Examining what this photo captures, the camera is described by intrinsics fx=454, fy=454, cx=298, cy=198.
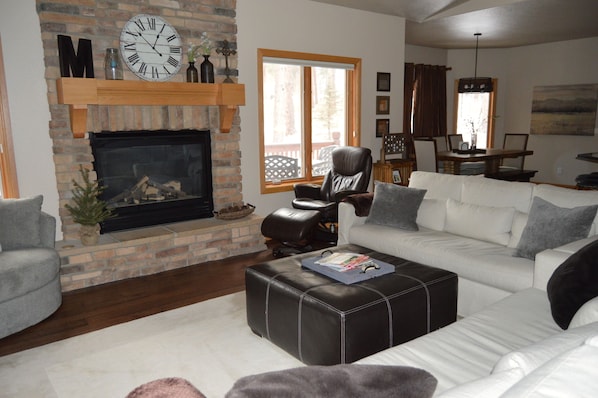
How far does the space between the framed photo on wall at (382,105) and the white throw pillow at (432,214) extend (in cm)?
264

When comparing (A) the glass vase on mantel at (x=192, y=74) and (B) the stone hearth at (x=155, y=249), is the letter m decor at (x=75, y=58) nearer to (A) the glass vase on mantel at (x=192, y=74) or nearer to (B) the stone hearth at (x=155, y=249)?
(A) the glass vase on mantel at (x=192, y=74)

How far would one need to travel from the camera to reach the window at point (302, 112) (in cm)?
539

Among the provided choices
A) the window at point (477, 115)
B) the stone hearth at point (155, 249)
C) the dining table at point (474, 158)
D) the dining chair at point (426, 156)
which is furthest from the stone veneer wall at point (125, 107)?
the window at point (477, 115)

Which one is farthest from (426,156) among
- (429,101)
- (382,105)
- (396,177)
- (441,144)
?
(429,101)

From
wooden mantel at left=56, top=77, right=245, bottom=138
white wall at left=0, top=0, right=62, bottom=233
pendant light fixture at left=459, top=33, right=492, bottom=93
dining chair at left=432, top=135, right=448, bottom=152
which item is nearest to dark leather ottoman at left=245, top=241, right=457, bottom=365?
wooden mantel at left=56, top=77, right=245, bottom=138

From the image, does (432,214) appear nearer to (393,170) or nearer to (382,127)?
(393,170)

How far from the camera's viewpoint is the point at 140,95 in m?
4.15

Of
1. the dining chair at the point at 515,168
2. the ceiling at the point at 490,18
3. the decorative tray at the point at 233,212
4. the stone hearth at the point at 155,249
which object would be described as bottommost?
the stone hearth at the point at 155,249

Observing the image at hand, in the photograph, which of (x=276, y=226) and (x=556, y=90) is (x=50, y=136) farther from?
(x=556, y=90)

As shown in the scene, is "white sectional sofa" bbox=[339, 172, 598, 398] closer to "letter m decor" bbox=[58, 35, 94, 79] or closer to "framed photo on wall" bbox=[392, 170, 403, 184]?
"framed photo on wall" bbox=[392, 170, 403, 184]

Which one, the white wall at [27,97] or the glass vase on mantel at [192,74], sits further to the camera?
the glass vase on mantel at [192,74]

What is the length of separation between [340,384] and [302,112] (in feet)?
16.5

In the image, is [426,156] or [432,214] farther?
[426,156]

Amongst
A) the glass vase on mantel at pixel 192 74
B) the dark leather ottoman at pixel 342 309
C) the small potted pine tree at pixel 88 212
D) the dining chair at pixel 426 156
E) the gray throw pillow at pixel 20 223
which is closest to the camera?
the dark leather ottoman at pixel 342 309
